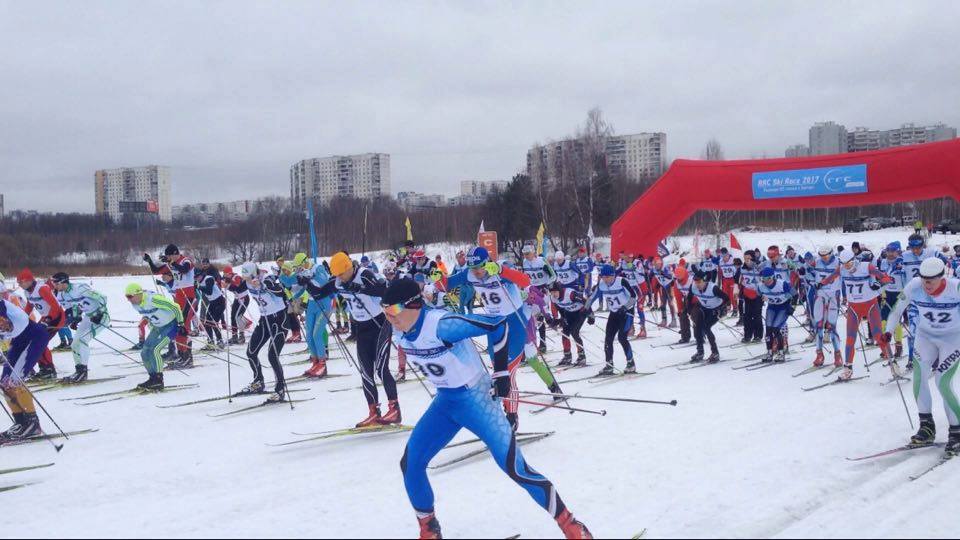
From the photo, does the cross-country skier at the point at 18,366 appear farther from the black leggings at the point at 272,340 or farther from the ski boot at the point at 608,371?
the ski boot at the point at 608,371

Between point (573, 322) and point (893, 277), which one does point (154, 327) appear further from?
point (893, 277)

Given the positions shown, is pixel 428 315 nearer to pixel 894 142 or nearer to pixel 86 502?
pixel 86 502

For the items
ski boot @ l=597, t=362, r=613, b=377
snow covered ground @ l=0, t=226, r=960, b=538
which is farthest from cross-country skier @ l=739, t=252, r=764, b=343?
snow covered ground @ l=0, t=226, r=960, b=538

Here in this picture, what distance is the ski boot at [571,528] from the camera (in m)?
3.96

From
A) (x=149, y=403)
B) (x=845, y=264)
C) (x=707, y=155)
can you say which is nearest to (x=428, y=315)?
(x=149, y=403)

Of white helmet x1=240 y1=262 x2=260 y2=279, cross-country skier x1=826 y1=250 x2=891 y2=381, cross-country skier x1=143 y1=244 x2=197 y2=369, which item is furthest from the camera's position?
cross-country skier x1=143 y1=244 x2=197 y2=369

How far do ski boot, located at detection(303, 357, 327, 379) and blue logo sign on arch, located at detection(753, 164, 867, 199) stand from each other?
47.3 ft

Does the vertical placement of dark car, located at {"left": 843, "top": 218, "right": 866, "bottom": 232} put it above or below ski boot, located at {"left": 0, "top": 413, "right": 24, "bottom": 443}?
above

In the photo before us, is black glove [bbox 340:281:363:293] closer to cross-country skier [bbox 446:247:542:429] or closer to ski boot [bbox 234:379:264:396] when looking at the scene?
cross-country skier [bbox 446:247:542:429]

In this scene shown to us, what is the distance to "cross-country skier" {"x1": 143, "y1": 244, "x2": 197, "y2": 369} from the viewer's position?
1242cm

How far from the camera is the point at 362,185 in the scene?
101m

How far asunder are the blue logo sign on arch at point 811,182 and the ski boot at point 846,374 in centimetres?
1153

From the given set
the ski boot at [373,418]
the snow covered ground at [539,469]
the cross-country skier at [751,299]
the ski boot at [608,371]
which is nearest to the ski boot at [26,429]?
the snow covered ground at [539,469]

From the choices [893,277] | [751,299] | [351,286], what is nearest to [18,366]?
[351,286]
